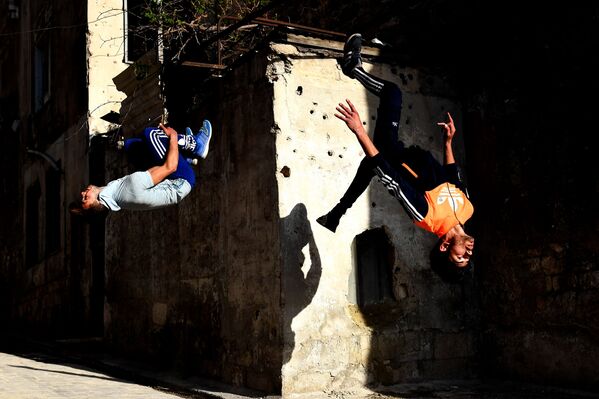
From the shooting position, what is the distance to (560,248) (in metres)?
7.18

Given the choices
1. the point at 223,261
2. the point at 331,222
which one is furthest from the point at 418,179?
the point at 223,261

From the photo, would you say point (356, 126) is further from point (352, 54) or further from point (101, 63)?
point (101, 63)

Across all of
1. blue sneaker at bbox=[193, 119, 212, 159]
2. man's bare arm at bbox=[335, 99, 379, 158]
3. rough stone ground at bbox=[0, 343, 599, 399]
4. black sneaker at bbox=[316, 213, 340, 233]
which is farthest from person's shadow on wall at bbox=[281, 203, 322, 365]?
man's bare arm at bbox=[335, 99, 379, 158]

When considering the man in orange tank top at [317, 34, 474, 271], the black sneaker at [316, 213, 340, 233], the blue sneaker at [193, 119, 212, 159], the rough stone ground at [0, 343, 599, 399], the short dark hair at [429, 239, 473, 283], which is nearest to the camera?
the man in orange tank top at [317, 34, 474, 271]

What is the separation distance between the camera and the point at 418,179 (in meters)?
5.96

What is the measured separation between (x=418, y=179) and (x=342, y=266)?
→ 185 cm

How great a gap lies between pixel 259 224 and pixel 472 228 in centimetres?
241

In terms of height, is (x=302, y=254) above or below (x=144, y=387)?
above

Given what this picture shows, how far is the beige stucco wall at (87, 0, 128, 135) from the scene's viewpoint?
12.8 m

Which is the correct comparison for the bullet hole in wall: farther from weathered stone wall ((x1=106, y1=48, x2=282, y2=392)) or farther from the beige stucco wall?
the beige stucco wall

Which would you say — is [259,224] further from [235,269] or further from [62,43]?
[62,43]

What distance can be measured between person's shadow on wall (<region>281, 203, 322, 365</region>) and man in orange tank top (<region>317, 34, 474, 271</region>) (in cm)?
139

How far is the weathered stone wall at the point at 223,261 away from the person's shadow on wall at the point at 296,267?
9 cm

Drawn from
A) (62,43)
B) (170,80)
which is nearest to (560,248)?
(170,80)
